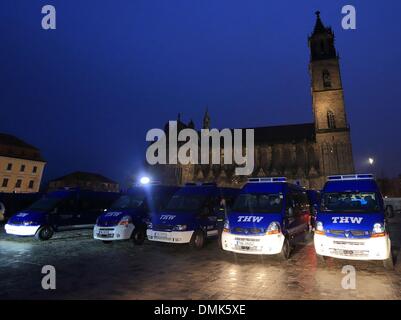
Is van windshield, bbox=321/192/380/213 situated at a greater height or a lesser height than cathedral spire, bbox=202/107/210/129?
lesser

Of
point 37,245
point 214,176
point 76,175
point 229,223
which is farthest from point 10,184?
point 229,223

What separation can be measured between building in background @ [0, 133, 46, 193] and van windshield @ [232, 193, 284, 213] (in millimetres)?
54233

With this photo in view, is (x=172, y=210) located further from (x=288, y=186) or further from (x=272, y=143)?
(x=272, y=143)

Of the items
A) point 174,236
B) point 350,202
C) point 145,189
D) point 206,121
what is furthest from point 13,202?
point 206,121

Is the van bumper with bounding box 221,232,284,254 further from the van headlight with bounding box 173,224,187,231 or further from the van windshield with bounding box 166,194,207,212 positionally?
the van windshield with bounding box 166,194,207,212

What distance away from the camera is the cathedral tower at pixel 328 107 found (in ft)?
156

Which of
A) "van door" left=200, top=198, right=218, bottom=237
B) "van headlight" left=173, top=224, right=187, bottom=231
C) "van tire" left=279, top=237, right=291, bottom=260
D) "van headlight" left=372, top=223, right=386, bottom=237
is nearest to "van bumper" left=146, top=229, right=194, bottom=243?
"van headlight" left=173, top=224, right=187, bottom=231

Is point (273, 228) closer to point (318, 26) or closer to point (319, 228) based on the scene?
point (319, 228)

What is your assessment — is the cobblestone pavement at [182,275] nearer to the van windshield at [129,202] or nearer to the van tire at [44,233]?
the van tire at [44,233]

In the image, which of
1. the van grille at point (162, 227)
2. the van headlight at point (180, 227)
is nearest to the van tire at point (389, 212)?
the van headlight at point (180, 227)

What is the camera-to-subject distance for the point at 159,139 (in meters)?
69.9

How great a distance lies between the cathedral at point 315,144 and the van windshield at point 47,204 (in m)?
45.7

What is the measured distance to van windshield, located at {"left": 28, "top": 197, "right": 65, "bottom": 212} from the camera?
13.0 meters

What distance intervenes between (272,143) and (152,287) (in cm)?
5578
